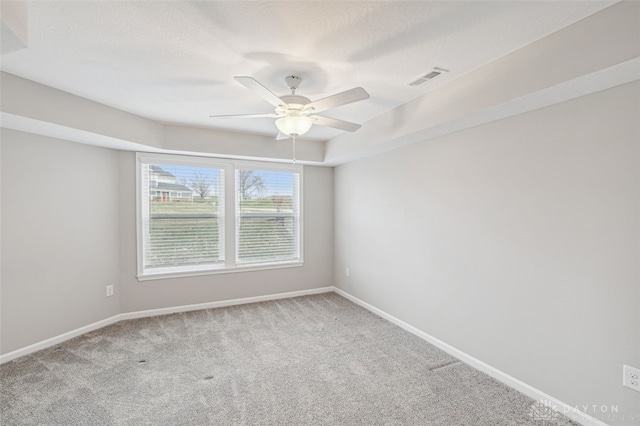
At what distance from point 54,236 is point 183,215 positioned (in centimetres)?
137

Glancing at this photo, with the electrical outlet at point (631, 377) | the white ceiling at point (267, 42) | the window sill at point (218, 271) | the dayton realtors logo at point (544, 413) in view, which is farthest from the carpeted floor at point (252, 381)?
the white ceiling at point (267, 42)

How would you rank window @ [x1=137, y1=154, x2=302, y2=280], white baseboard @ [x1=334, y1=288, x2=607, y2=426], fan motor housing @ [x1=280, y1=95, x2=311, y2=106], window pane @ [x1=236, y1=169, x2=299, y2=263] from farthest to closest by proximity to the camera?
window pane @ [x1=236, y1=169, x2=299, y2=263]
window @ [x1=137, y1=154, x2=302, y2=280]
fan motor housing @ [x1=280, y1=95, x2=311, y2=106]
white baseboard @ [x1=334, y1=288, x2=607, y2=426]

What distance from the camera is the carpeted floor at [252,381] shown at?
79.0 inches

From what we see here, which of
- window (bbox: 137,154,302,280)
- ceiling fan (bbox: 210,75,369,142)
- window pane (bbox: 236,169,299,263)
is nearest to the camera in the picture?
ceiling fan (bbox: 210,75,369,142)

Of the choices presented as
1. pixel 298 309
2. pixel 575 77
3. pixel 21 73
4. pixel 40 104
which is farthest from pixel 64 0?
pixel 298 309

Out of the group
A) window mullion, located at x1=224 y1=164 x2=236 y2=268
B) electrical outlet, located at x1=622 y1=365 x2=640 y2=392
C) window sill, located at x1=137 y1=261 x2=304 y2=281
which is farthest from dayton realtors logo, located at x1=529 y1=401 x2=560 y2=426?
window mullion, located at x1=224 y1=164 x2=236 y2=268

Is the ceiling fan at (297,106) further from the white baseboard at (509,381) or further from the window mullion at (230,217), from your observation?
the white baseboard at (509,381)

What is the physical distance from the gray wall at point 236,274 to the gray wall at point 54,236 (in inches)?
5.0

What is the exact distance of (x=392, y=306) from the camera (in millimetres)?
3670

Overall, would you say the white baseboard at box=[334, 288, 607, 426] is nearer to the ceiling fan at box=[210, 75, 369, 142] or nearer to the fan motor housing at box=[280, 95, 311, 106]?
the ceiling fan at box=[210, 75, 369, 142]

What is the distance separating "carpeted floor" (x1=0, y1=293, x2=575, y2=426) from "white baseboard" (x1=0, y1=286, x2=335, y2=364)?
0.09m

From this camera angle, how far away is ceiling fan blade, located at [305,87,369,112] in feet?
6.44

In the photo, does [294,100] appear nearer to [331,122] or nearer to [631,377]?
[331,122]

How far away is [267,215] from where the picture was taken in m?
4.65
